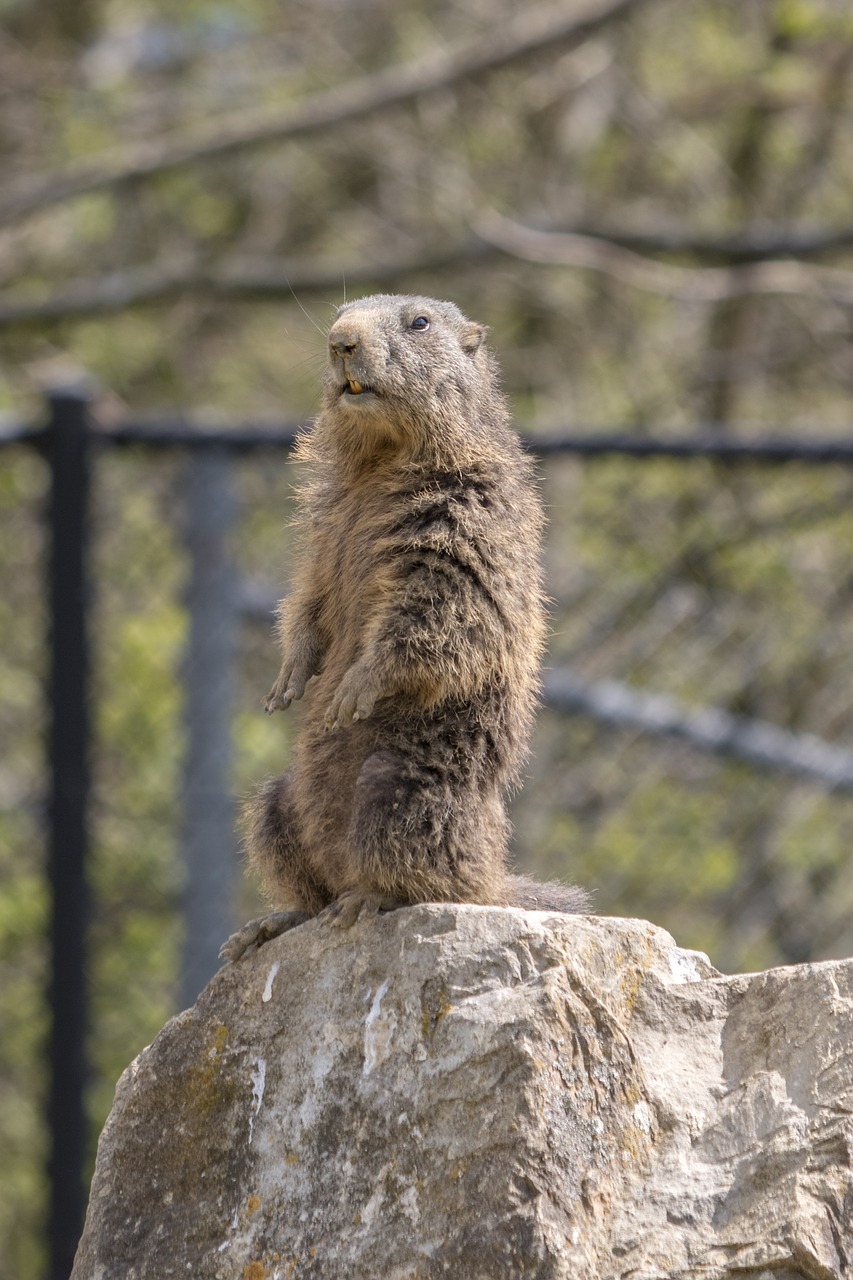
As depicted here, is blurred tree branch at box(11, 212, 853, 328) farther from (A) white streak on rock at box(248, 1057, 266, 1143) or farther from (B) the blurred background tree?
(A) white streak on rock at box(248, 1057, 266, 1143)

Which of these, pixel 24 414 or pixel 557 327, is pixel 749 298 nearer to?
pixel 557 327

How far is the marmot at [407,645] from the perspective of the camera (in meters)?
3.48

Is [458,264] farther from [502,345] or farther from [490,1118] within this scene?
[490,1118]

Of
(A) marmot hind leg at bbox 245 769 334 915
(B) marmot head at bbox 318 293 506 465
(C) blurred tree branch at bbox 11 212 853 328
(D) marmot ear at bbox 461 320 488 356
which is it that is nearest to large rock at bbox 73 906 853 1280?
(A) marmot hind leg at bbox 245 769 334 915

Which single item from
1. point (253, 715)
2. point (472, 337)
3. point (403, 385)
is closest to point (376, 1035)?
point (403, 385)

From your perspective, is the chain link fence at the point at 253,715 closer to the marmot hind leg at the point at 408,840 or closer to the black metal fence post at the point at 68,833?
the black metal fence post at the point at 68,833

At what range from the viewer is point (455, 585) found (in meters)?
3.60

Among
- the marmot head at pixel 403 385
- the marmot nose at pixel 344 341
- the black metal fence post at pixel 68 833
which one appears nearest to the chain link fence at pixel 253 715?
the black metal fence post at pixel 68 833

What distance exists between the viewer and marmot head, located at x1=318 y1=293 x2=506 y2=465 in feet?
11.8

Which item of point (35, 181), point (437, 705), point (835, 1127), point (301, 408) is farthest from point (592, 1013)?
point (301, 408)

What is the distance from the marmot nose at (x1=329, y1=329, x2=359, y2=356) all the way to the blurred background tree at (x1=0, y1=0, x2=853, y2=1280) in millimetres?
630

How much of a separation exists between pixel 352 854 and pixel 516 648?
579 millimetres

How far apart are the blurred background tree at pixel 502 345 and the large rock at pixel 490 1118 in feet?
5.78

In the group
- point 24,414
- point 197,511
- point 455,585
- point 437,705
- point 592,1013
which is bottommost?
point 592,1013
